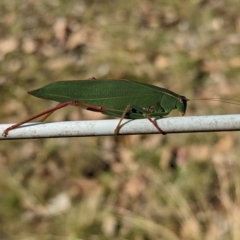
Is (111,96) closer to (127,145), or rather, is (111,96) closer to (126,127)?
(126,127)

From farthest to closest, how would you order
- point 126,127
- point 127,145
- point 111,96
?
point 127,145
point 111,96
point 126,127

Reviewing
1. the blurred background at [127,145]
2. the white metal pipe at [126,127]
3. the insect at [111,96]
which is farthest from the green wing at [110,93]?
the blurred background at [127,145]

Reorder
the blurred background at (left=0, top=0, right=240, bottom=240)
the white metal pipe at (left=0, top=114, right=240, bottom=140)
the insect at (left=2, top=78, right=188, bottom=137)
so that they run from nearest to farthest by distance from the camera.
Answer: the white metal pipe at (left=0, top=114, right=240, bottom=140) → the insect at (left=2, top=78, right=188, bottom=137) → the blurred background at (left=0, top=0, right=240, bottom=240)

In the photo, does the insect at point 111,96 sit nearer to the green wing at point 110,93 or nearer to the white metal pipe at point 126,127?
the green wing at point 110,93

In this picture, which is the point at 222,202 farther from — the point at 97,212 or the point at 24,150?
the point at 24,150

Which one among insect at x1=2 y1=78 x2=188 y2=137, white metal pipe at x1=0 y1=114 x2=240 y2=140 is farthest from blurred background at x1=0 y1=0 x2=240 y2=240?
white metal pipe at x1=0 y1=114 x2=240 y2=140

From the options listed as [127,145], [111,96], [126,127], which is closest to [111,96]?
[111,96]

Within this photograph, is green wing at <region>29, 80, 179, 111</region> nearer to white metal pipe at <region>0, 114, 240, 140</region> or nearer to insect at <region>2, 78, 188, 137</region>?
insect at <region>2, 78, 188, 137</region>
